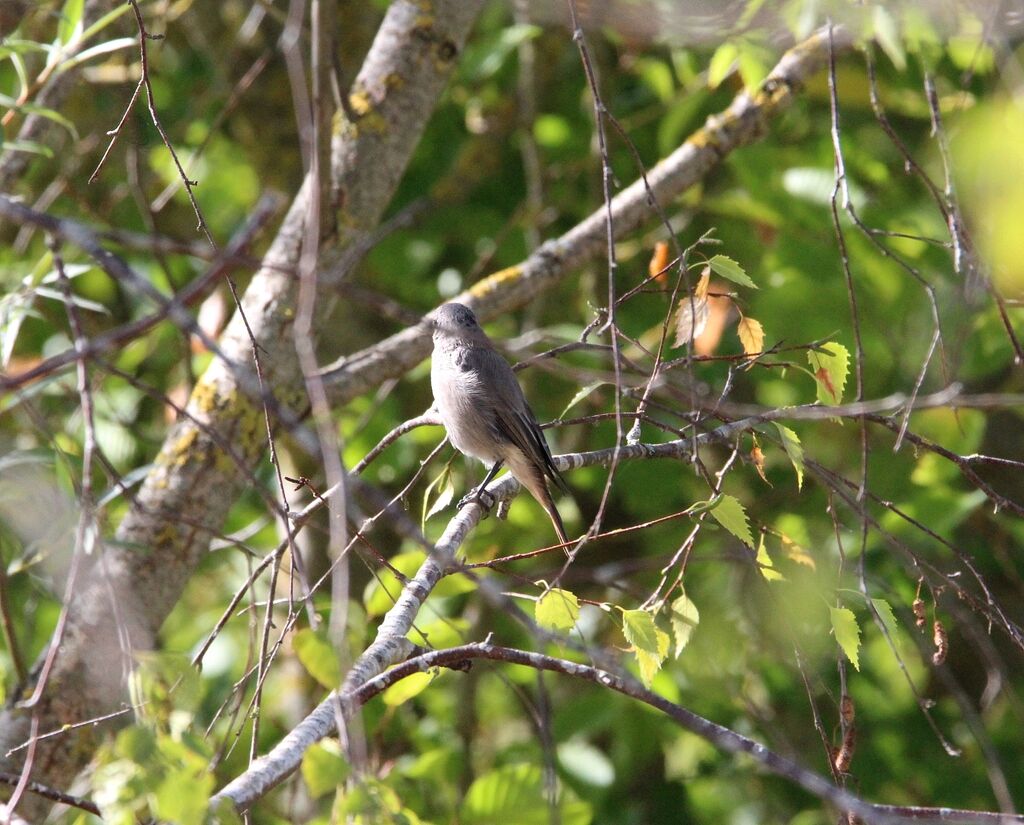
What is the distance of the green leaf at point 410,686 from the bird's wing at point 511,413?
1.18 meters

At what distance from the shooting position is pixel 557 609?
2.29 meters

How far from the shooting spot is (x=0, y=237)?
6430mm

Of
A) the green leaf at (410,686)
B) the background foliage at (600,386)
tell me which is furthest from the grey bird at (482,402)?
the green leaf at (410,686)

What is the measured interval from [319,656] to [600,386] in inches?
107

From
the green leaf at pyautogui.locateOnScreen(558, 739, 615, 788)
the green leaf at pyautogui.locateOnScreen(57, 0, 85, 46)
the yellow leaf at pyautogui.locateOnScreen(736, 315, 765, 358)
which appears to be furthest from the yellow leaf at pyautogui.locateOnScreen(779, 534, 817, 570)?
the green leaf at pyautogui.locateOnScreen(57, 0, 85, 46)

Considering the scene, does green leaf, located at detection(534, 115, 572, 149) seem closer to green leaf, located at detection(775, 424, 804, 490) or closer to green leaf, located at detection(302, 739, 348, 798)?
green leaf, located at detection(775, 424, 804, 490)

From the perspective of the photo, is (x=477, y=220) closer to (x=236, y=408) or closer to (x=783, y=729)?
(x=236, y=408)

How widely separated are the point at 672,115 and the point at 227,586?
148 inches

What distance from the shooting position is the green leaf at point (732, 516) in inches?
89.1

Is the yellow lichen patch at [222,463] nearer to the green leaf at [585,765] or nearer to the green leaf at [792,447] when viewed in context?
the green leaf at [792,447]

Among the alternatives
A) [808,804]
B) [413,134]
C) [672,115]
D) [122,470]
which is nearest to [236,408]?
[413,134]

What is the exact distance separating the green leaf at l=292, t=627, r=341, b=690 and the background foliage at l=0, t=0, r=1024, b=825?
221 cm

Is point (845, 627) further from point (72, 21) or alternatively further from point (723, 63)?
point (72, 21)

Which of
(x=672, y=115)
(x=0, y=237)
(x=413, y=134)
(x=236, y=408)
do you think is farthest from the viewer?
(x=0, y=237)
